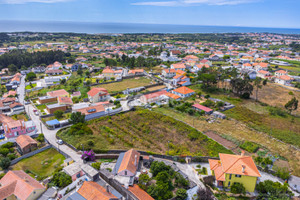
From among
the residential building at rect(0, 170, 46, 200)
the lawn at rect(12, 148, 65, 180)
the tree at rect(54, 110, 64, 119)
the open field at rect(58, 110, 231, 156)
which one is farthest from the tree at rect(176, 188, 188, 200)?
the tree at rect(54, 110, 64, 119)

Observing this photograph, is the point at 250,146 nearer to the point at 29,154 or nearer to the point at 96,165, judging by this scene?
→ the point at 96,165

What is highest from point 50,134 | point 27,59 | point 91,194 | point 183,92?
point 27,59

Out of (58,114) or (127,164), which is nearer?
(127,164)

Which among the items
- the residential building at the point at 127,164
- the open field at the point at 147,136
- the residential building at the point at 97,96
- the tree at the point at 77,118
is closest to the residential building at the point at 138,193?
the residential building at the point at 127,164

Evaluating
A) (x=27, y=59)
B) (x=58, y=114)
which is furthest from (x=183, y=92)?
(x=27, y=59)

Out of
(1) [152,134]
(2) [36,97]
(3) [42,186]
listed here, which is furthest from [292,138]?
(2) [36,97]

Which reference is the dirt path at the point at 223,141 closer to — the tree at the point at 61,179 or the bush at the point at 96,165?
the bush at the point at 96,165

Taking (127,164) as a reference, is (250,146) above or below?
below

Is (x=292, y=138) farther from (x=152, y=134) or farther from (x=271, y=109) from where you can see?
(x=152, y=134)
